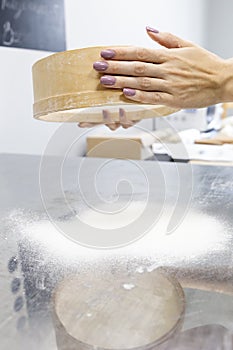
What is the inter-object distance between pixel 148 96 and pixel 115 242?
215 millimetres

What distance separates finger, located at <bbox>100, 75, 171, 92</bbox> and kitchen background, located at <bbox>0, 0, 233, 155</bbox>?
1.26 ft

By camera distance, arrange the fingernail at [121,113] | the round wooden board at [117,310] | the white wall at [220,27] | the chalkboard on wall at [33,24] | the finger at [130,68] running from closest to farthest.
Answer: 1. the round wooden board at [117,310]
2. the finger at [130,68]
3. the fingernail at [121,113]
4. the chalkboard on wall at [33,24]
5. the white wall at [220,27]

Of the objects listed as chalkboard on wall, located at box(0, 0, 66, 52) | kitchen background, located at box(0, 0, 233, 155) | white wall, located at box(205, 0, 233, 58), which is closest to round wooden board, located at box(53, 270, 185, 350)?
kitchen background, located at box(0, 0, 233, 155)

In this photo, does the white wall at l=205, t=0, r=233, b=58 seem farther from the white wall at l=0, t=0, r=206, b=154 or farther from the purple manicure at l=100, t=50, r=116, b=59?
the purple manicure at l=100, t=50, r=116, b=59

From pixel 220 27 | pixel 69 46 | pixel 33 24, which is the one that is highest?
pixel 33 24

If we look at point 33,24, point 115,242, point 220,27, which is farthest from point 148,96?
point 220,27

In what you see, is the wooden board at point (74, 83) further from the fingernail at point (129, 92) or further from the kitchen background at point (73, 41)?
the kitchen background at point (73, 41)

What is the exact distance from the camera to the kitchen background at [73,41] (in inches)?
54.4

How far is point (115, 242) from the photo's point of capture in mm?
535

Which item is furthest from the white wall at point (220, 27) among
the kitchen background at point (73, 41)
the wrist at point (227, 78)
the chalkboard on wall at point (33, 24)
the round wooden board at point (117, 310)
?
the round wooden board at point (117, 310)

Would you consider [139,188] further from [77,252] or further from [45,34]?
[45,34]

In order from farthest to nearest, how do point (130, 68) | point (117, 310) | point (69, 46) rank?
point (69, 46) < point (130, 68) < point (117, 310)

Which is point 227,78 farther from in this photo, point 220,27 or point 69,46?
point 220,27

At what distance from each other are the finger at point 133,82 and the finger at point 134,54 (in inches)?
1.1
